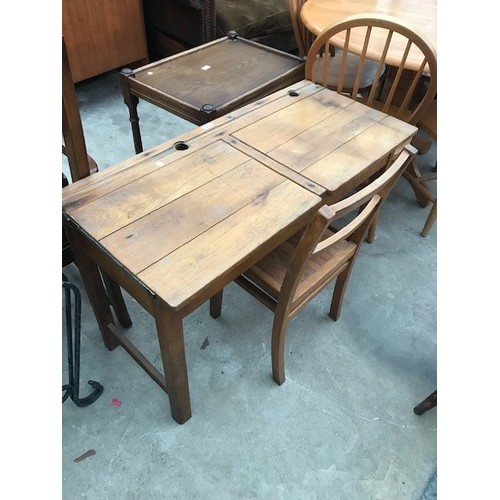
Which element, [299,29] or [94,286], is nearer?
[94,286]

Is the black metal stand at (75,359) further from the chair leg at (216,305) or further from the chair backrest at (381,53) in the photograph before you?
the chair backrest at (381,53)

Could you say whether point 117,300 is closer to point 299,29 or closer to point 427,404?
point 427,404

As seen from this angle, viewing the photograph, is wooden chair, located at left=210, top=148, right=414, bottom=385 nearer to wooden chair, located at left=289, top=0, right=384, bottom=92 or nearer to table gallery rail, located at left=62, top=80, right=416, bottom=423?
table gallery rail, located at left=62, top=80, right=416, bottom=423

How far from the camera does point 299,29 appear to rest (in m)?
2.11

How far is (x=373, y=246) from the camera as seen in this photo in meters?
2.03

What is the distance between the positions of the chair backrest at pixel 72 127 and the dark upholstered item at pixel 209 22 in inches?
69.8

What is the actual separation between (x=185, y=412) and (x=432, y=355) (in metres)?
0.94

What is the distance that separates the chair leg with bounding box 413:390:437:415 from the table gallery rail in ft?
2.39

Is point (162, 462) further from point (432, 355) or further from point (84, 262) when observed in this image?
point (432, 355)

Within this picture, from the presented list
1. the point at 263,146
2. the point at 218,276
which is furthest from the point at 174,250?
the point at 263,146

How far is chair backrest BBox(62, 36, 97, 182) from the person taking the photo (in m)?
0.99

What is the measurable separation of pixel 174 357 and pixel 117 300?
508mm

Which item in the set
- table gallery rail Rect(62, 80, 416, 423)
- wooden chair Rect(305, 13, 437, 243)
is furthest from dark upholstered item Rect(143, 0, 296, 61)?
table gallery rail Rect(62, 80, 416, 423)

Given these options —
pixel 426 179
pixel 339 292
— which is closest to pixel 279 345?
pixel 339 292
